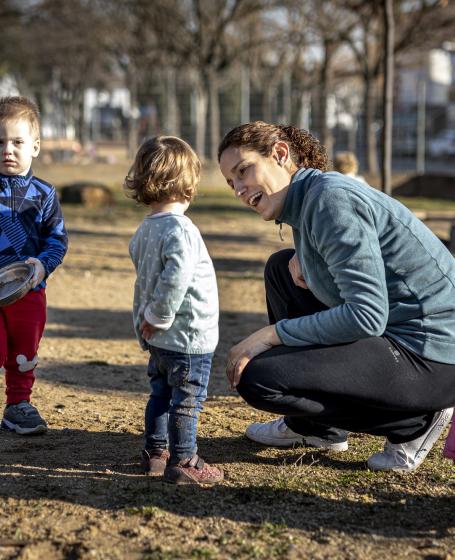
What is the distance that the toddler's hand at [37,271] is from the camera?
387cm

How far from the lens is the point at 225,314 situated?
721 cm

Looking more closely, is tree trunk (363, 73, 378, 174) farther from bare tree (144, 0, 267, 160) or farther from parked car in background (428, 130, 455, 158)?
parked car in background (428, 130, 455, 158)

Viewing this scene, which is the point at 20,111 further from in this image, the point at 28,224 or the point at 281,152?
the point at 281,152

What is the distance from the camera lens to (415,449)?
3.46 metres

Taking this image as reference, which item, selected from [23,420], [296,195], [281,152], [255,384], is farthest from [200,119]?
[255,384]

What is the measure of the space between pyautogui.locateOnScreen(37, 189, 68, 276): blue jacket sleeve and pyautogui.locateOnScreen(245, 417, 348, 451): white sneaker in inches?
43.6

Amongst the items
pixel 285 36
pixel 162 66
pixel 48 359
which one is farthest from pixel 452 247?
pixel 162 66

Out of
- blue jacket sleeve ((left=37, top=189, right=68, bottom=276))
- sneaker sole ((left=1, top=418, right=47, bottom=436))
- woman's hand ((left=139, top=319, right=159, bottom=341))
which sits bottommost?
sneaker sole ((left=1, top=418, right=47, bottom=436))

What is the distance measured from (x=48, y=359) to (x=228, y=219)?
9.31 meters

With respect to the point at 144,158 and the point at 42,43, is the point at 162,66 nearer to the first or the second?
the point at 42,43

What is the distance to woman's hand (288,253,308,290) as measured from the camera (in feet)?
11.6

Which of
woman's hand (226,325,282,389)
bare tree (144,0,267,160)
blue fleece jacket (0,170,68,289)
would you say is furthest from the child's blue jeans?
bare tree (144,0,267,160)

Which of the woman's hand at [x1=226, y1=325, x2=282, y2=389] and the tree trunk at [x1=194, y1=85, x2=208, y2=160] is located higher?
the tree trunk at [x1=194, y1=85, x2=208, y2=160]

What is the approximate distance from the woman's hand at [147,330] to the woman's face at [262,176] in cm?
53
